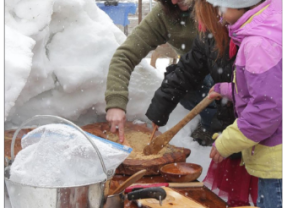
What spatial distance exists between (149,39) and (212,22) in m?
0.80

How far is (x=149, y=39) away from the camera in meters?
2.48

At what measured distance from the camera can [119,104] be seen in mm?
2119

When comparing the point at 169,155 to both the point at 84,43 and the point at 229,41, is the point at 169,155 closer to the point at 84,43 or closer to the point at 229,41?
the point at 229,41

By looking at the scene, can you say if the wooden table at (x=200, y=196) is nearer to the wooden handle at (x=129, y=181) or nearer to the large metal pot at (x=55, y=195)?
the wooden handle at (x=129, y=181)

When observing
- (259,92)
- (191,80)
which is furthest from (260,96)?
(191,80)

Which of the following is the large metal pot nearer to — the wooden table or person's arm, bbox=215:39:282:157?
the wooden table

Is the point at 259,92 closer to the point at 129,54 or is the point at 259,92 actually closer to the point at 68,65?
the point at 129,54

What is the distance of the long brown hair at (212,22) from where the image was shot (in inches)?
66.6

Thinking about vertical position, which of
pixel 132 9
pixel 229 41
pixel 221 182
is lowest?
pixel 132 9

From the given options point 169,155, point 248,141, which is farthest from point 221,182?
point 248,141

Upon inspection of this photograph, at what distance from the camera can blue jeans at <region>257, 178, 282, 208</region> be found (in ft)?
5.18

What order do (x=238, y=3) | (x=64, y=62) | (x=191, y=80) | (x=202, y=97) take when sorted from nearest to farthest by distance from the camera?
(x=238, y=3) < (x=191, y=80) < (x=64, y=62) < (x=202, y=97)

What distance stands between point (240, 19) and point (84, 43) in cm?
118

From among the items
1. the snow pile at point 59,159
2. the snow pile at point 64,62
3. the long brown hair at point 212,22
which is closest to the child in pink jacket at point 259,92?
the long brown hair at point 212,22
